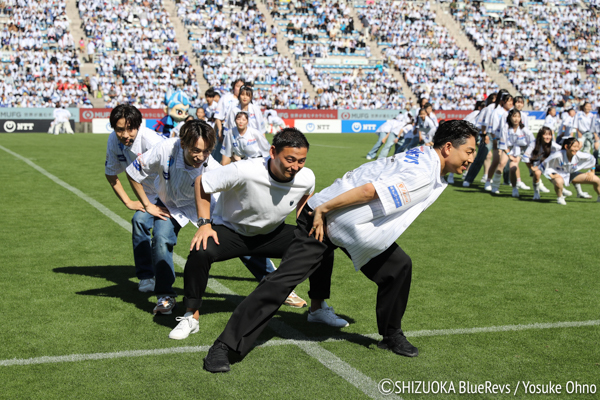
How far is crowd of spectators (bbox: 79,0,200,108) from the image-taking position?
38694 millimetres

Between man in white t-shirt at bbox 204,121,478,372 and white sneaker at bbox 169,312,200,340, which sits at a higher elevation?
man in white t-shirt at bbox 204,121,478,372

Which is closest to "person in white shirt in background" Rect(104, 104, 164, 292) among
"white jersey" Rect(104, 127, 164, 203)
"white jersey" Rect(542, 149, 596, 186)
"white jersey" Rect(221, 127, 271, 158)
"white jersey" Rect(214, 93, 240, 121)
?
"white jersey" Rect(104, 127, 164, 203)

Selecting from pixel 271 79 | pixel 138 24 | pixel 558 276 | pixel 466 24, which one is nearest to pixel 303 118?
pixel 271 79

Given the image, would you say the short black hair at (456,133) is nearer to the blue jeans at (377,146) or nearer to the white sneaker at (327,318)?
the white sneaker at (327,318)

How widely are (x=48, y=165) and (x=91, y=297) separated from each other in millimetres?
12307

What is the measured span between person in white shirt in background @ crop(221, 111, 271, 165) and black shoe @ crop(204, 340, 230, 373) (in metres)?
6.76

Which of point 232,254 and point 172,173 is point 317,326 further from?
point 172,173

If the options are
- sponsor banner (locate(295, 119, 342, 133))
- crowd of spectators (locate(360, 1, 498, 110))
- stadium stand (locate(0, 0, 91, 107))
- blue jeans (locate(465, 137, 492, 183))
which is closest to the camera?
blue jeans (locate(465, 137, 492, 183))

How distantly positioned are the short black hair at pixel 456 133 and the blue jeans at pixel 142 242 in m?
2.93

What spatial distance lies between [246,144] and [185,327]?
6.37 m

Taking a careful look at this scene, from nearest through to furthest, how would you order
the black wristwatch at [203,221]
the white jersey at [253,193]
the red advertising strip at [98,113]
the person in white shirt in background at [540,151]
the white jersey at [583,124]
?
the white jersey at [253,193] < the black wristwatch at [203,221] < the person in white shirt in background at [540,151] < the white jersey at [583,124] < the red advertising strip at [98,113]

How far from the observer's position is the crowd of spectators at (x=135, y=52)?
38.7 metres

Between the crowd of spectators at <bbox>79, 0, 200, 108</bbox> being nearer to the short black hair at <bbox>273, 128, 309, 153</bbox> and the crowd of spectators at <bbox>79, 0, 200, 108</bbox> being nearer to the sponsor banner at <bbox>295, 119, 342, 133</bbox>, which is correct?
the sponsor banner at <bbox>295, 119, 342, 133</bbox>

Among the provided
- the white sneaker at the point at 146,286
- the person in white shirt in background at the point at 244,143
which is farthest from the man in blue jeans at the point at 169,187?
the person in white shirt in background at the point at 244,143
